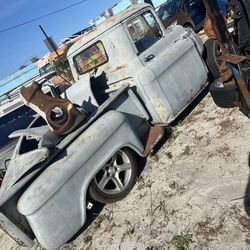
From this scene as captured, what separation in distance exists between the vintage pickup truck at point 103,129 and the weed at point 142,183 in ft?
0.39

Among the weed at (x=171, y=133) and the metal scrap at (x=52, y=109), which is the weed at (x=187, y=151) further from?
the metal scrap at (x=52, y=109)

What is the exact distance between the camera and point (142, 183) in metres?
4.70

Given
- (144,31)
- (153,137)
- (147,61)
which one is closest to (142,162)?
(153,137)

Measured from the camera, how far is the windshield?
44.0 feet

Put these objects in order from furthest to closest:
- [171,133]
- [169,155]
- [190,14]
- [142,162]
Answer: [190,14] → [171,133] → [142,162] → [169,155]

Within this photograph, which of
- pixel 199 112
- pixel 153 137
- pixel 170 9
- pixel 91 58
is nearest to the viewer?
pixel 153 137

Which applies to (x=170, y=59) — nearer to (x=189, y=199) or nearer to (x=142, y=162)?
(x=142, y=162)

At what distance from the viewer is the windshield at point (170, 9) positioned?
13.4 meters

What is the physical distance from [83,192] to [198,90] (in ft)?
9.42

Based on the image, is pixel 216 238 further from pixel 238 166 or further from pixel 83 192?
pixel 83 192

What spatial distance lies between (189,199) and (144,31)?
3.28 meters

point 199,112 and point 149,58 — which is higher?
point 149,58

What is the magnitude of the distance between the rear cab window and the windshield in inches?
329

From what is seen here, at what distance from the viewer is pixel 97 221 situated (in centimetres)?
449
